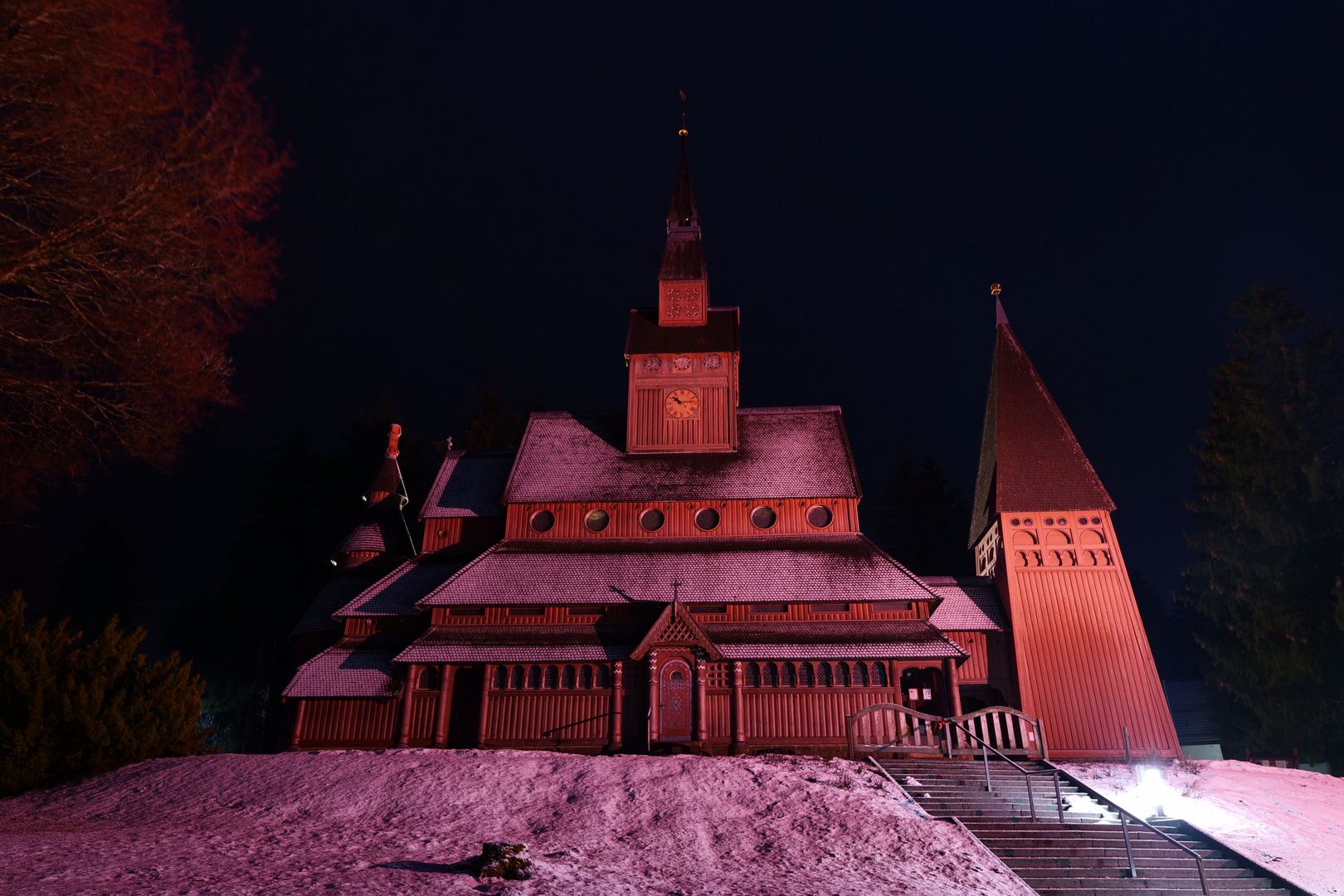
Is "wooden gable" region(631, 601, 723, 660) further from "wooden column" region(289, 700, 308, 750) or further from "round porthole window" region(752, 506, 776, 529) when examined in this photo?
"wooden column" region(289, 700, 308, 750)

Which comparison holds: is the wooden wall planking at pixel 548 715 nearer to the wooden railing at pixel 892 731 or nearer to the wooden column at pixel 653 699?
the wooden column at pixel 653 699

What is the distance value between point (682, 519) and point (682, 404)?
15.7 feet

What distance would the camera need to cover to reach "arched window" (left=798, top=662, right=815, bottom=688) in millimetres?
22234

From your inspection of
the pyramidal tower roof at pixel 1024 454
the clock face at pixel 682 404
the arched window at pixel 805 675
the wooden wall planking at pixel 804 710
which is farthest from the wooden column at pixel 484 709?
the pyramidal tower roof at pixel 1024 454

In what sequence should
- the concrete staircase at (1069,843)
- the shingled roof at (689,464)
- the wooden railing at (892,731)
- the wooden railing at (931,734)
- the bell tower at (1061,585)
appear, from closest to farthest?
the concrete staircase at (1069,843), the wooden railing at (931,734), the wooden railing at (892,731), the bell tower at (1061,585), the shingled roof at (689,464)

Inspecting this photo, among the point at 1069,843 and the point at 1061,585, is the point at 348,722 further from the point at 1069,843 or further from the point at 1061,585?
the point at 1061,585

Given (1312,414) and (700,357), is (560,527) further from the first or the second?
(1312,414)

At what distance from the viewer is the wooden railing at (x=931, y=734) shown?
1850 centimetres

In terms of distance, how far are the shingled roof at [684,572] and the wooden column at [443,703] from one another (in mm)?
1916

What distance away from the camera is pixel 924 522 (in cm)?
4469

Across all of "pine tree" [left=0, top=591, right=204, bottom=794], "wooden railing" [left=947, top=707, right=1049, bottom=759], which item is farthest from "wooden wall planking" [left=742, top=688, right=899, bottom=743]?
"pine tree" [left=0, top=591, right=204, bottom=794]

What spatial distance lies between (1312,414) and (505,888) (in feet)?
111

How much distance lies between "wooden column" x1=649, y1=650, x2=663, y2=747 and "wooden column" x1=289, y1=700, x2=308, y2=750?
9973mm

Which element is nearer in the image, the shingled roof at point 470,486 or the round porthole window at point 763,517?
the round porthole window at point 763,517
